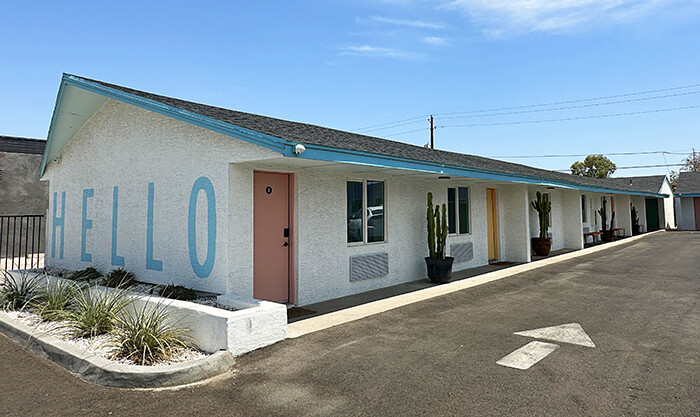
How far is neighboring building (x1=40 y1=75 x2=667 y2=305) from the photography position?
269 inches

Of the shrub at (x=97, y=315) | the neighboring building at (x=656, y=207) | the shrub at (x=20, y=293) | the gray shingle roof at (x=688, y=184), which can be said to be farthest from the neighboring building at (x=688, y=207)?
the shrub at (x=20, y=293)

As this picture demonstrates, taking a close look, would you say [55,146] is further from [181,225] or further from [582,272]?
[582,272]

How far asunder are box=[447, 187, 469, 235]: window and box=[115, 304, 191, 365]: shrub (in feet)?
26.6

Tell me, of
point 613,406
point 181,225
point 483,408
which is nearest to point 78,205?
point 181,225

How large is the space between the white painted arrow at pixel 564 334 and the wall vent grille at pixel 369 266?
3.55 m

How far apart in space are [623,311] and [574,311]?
787mm

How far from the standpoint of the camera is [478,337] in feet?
19.4

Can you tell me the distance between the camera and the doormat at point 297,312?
7094 mm

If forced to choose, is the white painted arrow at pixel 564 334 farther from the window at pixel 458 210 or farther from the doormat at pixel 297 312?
the window at pixel 458 210

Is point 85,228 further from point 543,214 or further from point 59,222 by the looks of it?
point 543,214

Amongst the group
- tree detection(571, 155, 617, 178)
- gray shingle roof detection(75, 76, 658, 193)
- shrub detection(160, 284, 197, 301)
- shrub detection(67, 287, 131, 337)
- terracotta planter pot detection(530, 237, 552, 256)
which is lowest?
shrub detection(67, 287, 131, 337)

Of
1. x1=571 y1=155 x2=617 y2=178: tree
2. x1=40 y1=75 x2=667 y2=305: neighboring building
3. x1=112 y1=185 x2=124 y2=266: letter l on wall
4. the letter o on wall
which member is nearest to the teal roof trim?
x1=40 y1=75 x2=667 y2=305: neighboring building

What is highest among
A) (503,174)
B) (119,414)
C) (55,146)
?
(55,146)

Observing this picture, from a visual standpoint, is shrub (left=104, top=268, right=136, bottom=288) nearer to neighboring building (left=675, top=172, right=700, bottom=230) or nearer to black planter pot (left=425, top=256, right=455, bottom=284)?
black planter pot (left=425, top=256, right=455, bottom=284)
